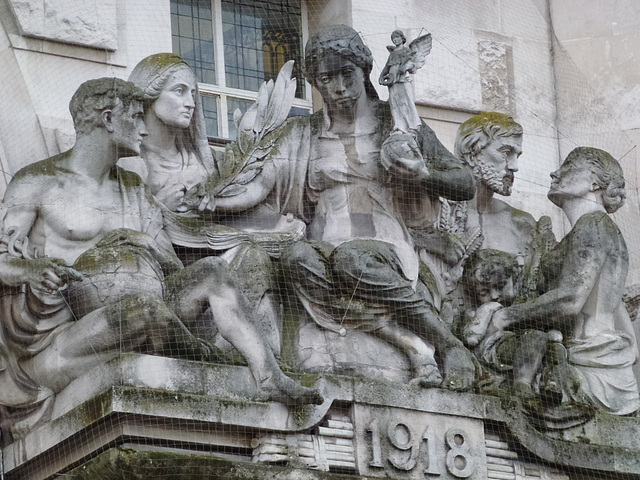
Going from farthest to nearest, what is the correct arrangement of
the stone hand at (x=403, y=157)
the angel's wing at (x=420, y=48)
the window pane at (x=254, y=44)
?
the window pane at (x=254, y=44), the angel's wing at (x=420, y=48), the stone hand at (x=403, y=157)

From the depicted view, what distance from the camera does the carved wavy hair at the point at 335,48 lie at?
11984 millimetres

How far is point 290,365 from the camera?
11.6m

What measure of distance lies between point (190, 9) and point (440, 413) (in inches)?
129

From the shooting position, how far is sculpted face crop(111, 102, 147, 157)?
11.6 m

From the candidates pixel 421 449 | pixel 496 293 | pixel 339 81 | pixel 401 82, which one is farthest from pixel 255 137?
pixel 421 449

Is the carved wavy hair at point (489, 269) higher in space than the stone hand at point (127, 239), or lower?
higher

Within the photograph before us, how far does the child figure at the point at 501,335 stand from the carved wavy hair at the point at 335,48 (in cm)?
129

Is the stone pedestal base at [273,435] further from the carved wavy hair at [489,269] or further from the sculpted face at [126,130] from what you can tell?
the sculpted face at [126,130]

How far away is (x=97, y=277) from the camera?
37.0ft

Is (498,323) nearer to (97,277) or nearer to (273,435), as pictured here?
(273,435)

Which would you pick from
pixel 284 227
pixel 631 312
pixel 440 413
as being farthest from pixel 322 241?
pixel 631 312

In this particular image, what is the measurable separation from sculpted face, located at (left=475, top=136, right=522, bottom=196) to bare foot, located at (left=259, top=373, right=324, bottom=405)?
7.20 ft

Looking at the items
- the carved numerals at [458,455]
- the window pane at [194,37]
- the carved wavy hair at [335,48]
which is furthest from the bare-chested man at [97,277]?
the window pane at [194,37]

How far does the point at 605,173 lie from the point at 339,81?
5.40 feet
